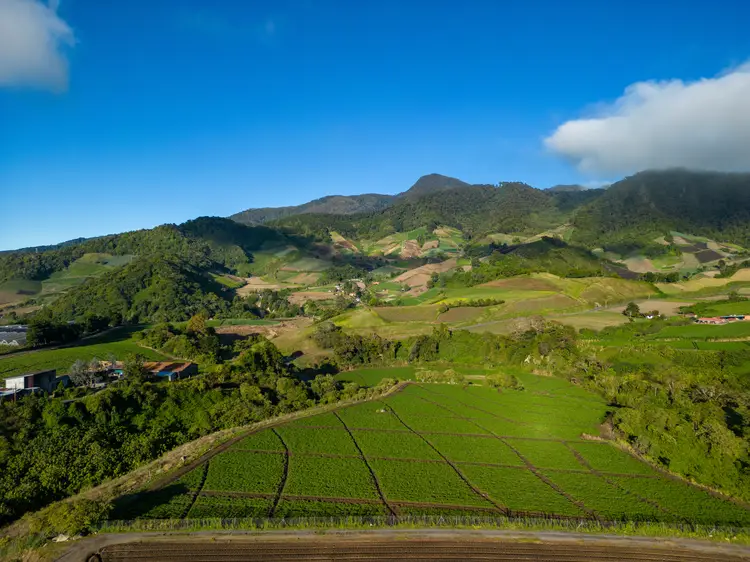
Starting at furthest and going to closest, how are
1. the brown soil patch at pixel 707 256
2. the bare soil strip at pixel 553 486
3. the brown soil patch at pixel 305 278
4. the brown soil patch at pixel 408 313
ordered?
the brown soil patch at pixel 305 278 < the brown soil patch at pixel 707 256 < the brown soil patch at pixel 408 313 < the bare soil strip at pixel 553 486

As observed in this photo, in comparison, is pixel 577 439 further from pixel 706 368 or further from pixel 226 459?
pixel 226 459

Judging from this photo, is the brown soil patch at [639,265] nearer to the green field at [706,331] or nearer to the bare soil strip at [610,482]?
the green field at [706,331]

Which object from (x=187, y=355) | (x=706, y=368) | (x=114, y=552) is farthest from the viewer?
(x=187, y=355)

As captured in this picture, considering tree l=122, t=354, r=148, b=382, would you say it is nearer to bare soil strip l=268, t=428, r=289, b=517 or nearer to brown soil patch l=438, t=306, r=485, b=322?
bare soil strip l=268, t=428, r=289, b=517

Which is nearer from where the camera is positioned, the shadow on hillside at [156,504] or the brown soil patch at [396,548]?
the brown soil patch at [396,548]

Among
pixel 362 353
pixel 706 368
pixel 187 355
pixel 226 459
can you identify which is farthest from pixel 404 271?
pixel 226 459

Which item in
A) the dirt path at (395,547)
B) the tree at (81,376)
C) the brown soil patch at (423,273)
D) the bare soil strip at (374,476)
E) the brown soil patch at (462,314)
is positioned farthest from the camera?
the brown soil patch at (423,273)

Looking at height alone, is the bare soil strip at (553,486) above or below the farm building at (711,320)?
below

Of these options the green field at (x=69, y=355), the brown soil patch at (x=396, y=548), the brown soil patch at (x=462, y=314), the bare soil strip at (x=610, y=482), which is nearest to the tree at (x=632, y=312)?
the brown soil patch at (x=462, y=314)
